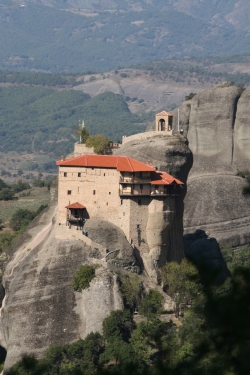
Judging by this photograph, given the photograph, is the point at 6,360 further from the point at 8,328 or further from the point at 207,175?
the point at 207,175

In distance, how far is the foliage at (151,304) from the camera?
52.9 meters

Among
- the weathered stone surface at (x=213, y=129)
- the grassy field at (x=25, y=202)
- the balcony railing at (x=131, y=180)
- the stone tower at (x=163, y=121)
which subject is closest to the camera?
the balcony railing at (x=131, y=180)

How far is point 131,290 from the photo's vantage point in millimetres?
53625

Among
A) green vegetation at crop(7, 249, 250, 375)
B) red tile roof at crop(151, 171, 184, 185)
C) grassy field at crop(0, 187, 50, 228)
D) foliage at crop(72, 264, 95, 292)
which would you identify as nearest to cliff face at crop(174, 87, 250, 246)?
grassy field at crop(0, 187, 50, 228)

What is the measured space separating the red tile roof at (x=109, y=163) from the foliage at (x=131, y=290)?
493 centimetres

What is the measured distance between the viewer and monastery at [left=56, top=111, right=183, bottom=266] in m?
55.6

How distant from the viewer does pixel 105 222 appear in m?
55.9

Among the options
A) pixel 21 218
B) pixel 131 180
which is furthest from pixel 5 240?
pixel 131 180

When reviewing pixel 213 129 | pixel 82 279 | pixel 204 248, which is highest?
pixel 213 129

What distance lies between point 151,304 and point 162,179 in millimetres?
6292

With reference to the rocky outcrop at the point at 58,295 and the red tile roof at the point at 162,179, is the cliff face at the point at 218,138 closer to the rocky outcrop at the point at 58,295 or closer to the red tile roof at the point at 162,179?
the red tile roof at the point at 162,179

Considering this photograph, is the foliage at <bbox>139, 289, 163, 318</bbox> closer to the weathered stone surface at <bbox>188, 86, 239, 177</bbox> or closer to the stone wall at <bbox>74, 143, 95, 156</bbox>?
the stone wall at <bbox>74, 143, 95, 156</bbox>

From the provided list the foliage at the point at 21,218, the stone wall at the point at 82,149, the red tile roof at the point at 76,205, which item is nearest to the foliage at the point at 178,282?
the red tile roof at the point at 76,205

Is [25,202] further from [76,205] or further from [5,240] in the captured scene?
[76,205]
